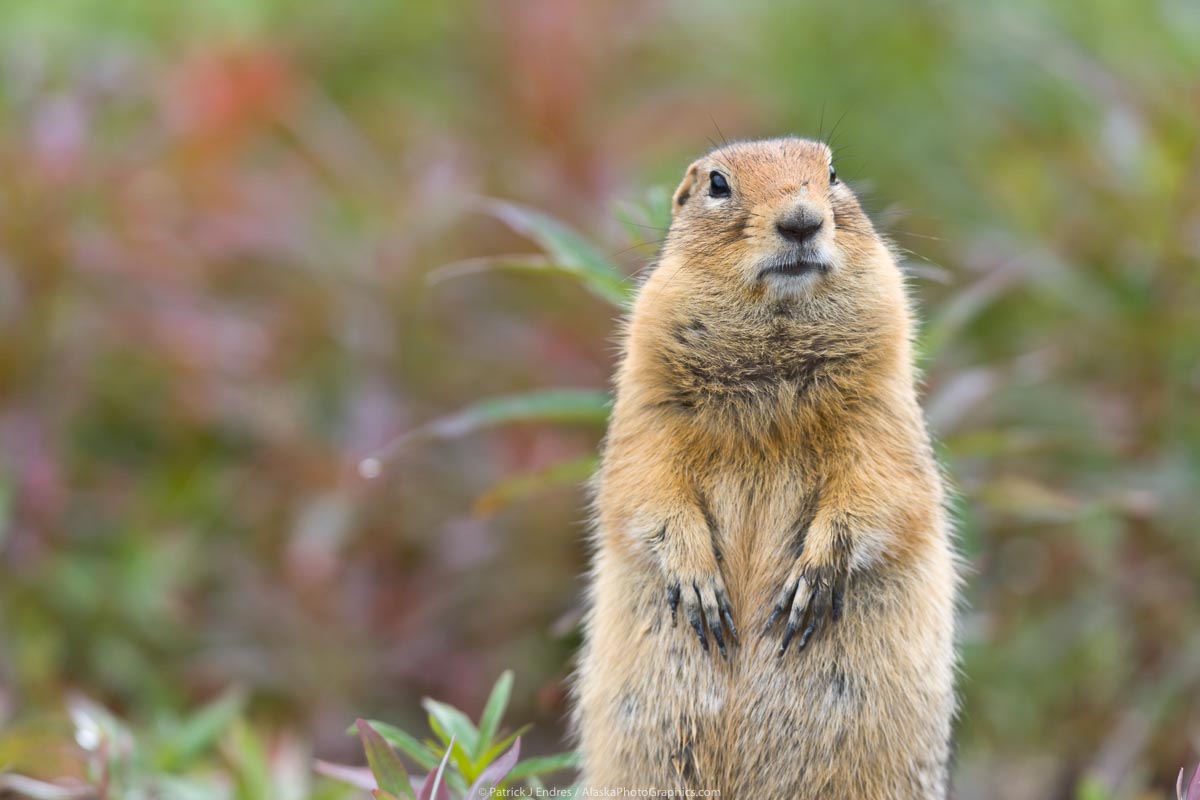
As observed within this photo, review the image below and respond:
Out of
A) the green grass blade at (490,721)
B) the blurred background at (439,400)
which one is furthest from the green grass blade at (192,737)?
the green grass blade at (490,721)

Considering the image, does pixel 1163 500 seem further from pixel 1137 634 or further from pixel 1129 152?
pixel 1129 152

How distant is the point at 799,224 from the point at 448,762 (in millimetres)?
1420

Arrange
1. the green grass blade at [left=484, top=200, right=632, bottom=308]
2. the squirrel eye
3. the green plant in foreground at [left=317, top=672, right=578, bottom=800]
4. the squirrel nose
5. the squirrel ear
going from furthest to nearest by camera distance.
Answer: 1. the green grass blade at [left=484, top=200, right=632, bottom=308]
2. the squirrel ear
3. the squirrel eye
4. the squirrel nose
5. the green plant in foreground at [left=317, top=672, right=578, bottom=800]

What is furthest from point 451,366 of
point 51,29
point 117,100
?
point 51,29

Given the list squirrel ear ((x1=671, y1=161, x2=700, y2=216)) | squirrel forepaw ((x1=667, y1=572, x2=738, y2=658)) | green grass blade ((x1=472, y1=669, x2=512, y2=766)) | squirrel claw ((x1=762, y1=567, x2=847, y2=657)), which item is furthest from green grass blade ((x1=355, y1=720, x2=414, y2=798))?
squirrel ear ((x1=671, y1=161, x2=700, y2=216))

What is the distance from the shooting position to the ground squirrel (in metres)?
3.10

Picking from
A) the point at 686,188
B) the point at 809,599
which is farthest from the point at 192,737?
the point at 686,188

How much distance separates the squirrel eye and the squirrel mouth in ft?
1.13

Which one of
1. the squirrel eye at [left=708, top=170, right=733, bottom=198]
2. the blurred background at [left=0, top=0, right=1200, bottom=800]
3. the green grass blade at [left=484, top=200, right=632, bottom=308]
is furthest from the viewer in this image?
the blurred background at [left=0, top=0, right=1200, bottom=800]

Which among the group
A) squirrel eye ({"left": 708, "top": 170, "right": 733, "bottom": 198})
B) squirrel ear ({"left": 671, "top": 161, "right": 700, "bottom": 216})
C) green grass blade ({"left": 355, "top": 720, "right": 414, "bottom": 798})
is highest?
squirrel ear ({"left": 671, "top": 161, "right": 700, "bottom": 216})

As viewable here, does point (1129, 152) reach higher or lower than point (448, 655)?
higher

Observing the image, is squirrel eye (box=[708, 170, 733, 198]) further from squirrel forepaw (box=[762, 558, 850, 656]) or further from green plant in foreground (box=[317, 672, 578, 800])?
green plant in foreground (box=[317, 672, 578, 800])

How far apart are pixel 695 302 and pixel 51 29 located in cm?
629

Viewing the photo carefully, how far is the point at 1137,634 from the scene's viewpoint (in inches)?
197
